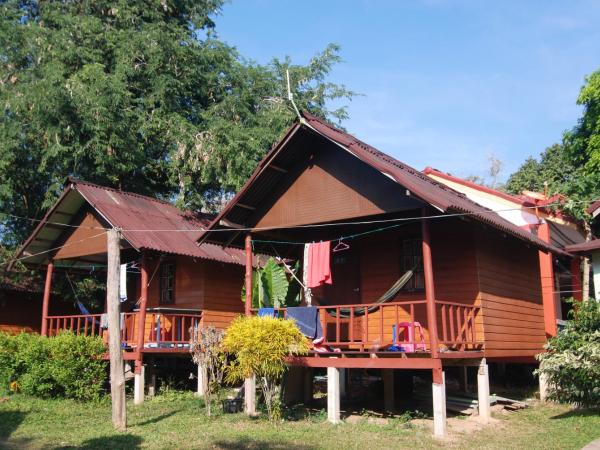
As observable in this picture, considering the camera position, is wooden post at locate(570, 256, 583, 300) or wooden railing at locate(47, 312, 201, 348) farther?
wooden post at locate(570, 256, 583, 300)

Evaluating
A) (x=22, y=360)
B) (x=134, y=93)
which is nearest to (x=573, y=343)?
(x=22, y=360)

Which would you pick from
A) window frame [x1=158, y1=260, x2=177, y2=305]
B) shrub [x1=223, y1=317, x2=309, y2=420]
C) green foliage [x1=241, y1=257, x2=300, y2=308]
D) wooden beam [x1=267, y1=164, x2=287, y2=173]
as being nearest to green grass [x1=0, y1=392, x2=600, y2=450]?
shrub [x1=223, y1=317, x2=309, y2=420]

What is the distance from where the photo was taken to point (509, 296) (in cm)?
1470

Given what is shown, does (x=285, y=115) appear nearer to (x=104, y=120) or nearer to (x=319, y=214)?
(x=104, y=120)

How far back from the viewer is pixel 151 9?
2872 cm

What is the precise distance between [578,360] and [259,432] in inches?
256

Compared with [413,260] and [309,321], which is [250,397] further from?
[413,260]

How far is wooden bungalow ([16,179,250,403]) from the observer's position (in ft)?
56.9

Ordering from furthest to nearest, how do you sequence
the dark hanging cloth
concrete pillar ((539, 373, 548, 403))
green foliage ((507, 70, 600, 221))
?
green foliage ((507, 70, 600, 221)), concrete pillar ((539, 373, 548, 403)), the dark hanging cloth

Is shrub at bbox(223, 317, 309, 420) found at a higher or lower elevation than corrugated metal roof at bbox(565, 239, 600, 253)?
lower

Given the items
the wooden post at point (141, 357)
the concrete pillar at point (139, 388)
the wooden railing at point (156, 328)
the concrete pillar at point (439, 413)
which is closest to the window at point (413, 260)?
the concrete pillar at point (439, 413)

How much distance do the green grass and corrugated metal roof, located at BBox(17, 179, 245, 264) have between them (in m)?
4.77

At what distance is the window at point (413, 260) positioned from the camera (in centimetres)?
1413

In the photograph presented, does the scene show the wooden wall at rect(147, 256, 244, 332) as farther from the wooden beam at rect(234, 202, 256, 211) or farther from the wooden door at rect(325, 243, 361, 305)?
the wooden door at rect(325, 243, 361, 305)
